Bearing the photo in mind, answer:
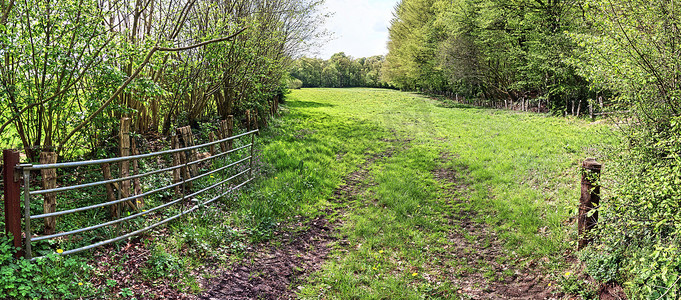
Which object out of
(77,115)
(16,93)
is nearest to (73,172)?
(77,115)

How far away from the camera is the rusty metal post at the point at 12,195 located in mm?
3508

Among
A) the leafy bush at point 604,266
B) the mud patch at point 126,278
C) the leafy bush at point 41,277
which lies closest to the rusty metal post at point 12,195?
the leafy bush at point 41,277

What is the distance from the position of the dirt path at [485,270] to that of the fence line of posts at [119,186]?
452 centimetres

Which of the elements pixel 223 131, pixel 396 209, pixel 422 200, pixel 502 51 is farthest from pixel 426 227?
pixel 502 51

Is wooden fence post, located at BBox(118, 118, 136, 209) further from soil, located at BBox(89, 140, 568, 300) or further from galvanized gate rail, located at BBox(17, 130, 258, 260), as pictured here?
soil, located at BBox(89, 140, 568, 300)

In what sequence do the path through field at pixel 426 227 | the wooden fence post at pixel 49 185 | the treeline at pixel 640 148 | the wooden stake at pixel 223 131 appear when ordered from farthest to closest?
the wooden stake at pixel 223 131
the path through field at pixel 426 227
the wooden fence post at pixel 49 185
the treeline at pixel 640 148

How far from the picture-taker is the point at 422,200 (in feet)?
26.5

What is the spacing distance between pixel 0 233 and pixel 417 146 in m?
11.8

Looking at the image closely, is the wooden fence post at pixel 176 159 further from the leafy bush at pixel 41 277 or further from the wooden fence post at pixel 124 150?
the leafy bush at pixel 41 277

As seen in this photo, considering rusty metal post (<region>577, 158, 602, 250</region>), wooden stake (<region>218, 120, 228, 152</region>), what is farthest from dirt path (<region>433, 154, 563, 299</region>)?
wooden stake (<region>218, 120, 228, 152</region>)

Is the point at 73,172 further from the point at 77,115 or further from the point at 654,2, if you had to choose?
the point at 654,2

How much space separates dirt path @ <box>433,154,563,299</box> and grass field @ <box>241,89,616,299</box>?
5 centimetres

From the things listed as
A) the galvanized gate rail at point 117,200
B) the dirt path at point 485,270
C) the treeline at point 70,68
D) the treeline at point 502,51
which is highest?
the treeline at point 502,51

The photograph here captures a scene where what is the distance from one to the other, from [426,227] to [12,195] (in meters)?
6.06
